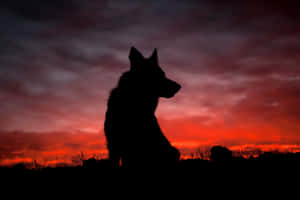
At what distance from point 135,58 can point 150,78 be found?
63 centimetres

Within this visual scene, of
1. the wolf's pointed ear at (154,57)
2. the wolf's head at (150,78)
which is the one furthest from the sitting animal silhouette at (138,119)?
the wolf's pointed ear at (154,57)

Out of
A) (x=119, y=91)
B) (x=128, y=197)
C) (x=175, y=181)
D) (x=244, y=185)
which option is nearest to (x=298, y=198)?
(x=244, y=185)

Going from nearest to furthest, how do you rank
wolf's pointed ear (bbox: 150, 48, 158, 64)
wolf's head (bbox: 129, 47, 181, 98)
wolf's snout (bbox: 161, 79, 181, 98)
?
wolf's head (bbox: 129, 47, 181, 98) → wolf's snout (bbox: 161, 79, 181, 98) → wolf's pointed ear (bbox: 150, 48, 158, 64)

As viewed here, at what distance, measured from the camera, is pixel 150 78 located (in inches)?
234

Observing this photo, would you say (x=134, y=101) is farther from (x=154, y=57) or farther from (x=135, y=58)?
(x=154, y=57)

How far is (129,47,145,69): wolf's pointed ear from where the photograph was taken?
573 cm

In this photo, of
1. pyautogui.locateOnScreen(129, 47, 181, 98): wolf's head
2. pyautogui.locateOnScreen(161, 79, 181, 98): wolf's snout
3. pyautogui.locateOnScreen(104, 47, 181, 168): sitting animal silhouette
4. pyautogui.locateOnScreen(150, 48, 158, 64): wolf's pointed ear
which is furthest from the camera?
pyautogui.locateOnScreen(150, 48, 158, 64): wolf's pointed ear

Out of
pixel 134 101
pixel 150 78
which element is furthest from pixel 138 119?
pixel 150 78

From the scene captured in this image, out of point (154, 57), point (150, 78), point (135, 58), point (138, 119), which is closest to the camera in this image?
point (138, 119)

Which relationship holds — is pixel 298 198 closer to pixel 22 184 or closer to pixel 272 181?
pixel 272 181

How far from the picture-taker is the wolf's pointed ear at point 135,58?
18.8 ft

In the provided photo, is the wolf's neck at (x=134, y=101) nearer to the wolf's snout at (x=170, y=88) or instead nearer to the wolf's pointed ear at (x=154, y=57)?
the wolf's snout at (x=170, y=88)

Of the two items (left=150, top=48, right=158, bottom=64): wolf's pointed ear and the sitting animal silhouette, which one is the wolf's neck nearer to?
the sitting animal silhouette

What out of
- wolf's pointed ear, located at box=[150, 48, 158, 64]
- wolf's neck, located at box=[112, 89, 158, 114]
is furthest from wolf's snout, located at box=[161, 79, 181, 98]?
wolf's pointed ear, located at box=[150, 48, 158, 64]
